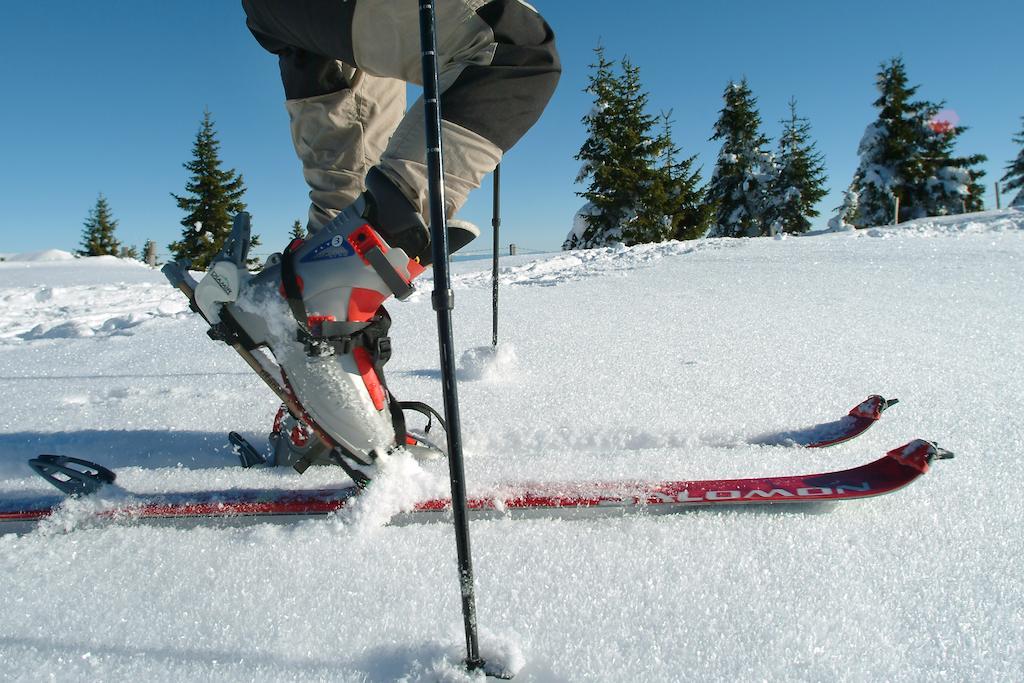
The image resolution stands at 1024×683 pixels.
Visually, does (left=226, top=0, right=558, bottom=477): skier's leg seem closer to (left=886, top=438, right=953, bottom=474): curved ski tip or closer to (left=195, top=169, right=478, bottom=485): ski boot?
(left=195, top=169, right=478, bottom=485): ski boot

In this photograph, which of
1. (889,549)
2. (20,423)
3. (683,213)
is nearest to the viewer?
(889,549)

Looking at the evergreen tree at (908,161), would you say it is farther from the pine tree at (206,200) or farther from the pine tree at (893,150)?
the pine tree at (206,200)

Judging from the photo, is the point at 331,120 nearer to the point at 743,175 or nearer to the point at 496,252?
the point at 496,252

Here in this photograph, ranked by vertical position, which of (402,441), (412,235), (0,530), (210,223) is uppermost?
(210,223)

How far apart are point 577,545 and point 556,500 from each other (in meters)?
0.11

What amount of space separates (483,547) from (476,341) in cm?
180

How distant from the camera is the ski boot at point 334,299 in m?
1.00

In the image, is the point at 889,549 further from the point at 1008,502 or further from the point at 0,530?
the point at 0,530

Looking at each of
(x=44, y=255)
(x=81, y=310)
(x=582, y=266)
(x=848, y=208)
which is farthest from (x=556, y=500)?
(x=848, y=208)

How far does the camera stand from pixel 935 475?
1.09 metres

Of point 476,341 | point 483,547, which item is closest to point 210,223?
point 476,341

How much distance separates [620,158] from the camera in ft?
66.0

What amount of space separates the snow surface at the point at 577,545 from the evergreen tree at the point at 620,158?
61.2 feet

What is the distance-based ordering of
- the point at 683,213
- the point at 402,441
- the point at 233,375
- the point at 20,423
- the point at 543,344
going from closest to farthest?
1. the point at 402,441
2. the point at 20,423
3. the point at 233,375
4. the point at 543,344
5. the point at 683,213
